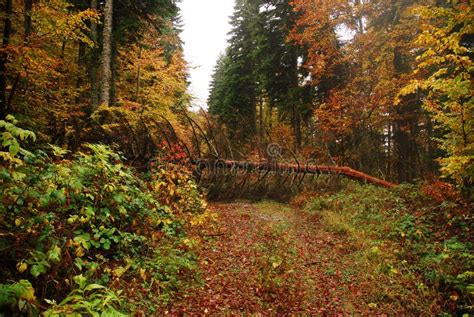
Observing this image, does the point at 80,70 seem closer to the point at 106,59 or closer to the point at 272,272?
the point at 106,59

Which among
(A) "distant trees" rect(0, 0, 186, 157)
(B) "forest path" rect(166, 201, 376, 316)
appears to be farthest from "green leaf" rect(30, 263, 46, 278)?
(A) "distant trees" rect(0, 0, 186, 157)

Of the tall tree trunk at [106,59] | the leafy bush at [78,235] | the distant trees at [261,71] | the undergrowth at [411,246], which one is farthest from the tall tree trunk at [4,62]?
the undergrowth at [411,246]

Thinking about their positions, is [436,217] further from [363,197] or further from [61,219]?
[61,219]

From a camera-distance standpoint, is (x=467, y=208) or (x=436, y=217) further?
(x=436, y=217)

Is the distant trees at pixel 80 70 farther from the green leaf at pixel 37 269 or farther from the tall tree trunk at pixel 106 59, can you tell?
the green leaf at pixel 37 269

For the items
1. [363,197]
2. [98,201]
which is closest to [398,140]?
[363,197]

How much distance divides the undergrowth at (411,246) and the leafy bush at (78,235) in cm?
426

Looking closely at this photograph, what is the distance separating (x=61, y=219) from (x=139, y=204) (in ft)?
5.76

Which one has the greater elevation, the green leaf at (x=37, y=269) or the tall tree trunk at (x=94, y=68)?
the tall tree trunk at (x=94, y=68)

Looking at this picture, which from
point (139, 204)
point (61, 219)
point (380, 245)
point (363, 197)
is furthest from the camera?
point (363, 197)

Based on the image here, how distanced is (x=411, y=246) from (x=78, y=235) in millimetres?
7699

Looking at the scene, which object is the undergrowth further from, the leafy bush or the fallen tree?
the leafy bush

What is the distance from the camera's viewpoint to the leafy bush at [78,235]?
3443 mm

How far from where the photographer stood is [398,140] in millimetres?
16734
